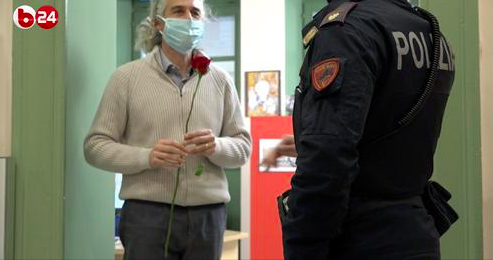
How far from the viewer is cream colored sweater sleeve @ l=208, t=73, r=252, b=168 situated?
1.75 m

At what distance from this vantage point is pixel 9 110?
1990 millimetres

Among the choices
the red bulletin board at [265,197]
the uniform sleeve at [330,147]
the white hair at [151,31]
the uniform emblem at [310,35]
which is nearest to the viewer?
the uniform sleeve at [330,147]

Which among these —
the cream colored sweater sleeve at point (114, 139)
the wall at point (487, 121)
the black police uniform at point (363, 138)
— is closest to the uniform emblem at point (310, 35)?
the black police uniform at point (363, 138)

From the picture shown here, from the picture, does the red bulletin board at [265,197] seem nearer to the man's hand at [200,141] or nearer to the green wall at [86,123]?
the green wall at [86,123]

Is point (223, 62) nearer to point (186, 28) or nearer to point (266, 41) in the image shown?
point (266, 41)

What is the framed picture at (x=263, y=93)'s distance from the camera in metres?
3.94

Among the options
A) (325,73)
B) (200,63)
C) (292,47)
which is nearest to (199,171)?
(200,63)

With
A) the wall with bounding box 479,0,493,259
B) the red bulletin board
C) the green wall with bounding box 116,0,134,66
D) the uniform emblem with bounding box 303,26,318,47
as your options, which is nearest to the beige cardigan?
the uniform emblem with bounding box 303,26,318,47

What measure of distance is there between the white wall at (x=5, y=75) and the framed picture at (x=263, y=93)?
2.17 metres

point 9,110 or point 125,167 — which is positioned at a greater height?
point 9,110

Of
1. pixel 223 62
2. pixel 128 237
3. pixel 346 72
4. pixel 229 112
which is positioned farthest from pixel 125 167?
pixel 223 62

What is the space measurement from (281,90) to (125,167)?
2345 mm

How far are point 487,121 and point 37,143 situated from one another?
152cm

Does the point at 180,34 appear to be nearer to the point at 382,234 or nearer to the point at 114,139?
the point at 114,139
